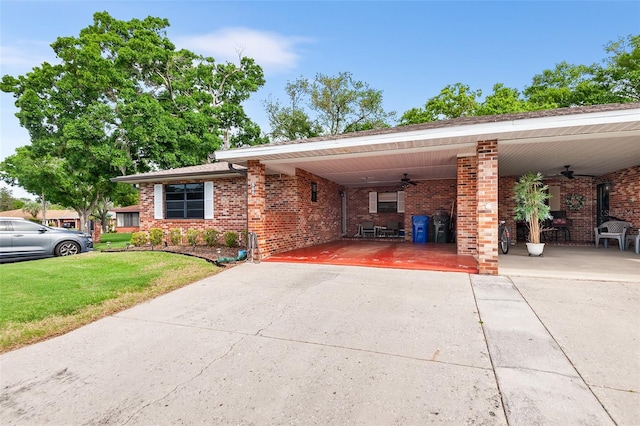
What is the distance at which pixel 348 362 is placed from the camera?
2600 millimetres

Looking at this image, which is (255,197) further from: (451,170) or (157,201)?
(451,170)

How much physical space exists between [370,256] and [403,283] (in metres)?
2.65

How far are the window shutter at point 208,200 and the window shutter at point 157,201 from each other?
2100mm

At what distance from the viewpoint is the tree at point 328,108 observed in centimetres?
2409

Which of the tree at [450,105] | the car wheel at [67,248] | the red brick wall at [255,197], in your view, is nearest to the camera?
the red brick wall at [255,197]

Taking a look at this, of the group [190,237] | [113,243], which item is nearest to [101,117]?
[113,243]

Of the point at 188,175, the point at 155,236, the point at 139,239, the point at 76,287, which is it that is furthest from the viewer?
the point at 139,239

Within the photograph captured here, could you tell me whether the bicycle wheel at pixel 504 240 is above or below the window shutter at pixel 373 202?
below

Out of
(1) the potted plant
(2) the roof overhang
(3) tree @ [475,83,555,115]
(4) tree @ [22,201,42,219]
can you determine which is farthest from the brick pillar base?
(4) tree @ [22,201,42,219]

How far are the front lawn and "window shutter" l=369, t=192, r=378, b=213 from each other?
27.7 feet

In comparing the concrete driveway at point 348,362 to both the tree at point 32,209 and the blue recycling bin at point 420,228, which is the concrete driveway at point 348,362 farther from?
the tree at point 32,209

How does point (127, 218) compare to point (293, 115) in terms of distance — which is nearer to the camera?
point (293, 115)

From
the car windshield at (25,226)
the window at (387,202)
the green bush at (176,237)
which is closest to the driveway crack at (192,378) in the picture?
the green bush at (176,237)

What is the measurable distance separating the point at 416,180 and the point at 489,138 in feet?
21.4
